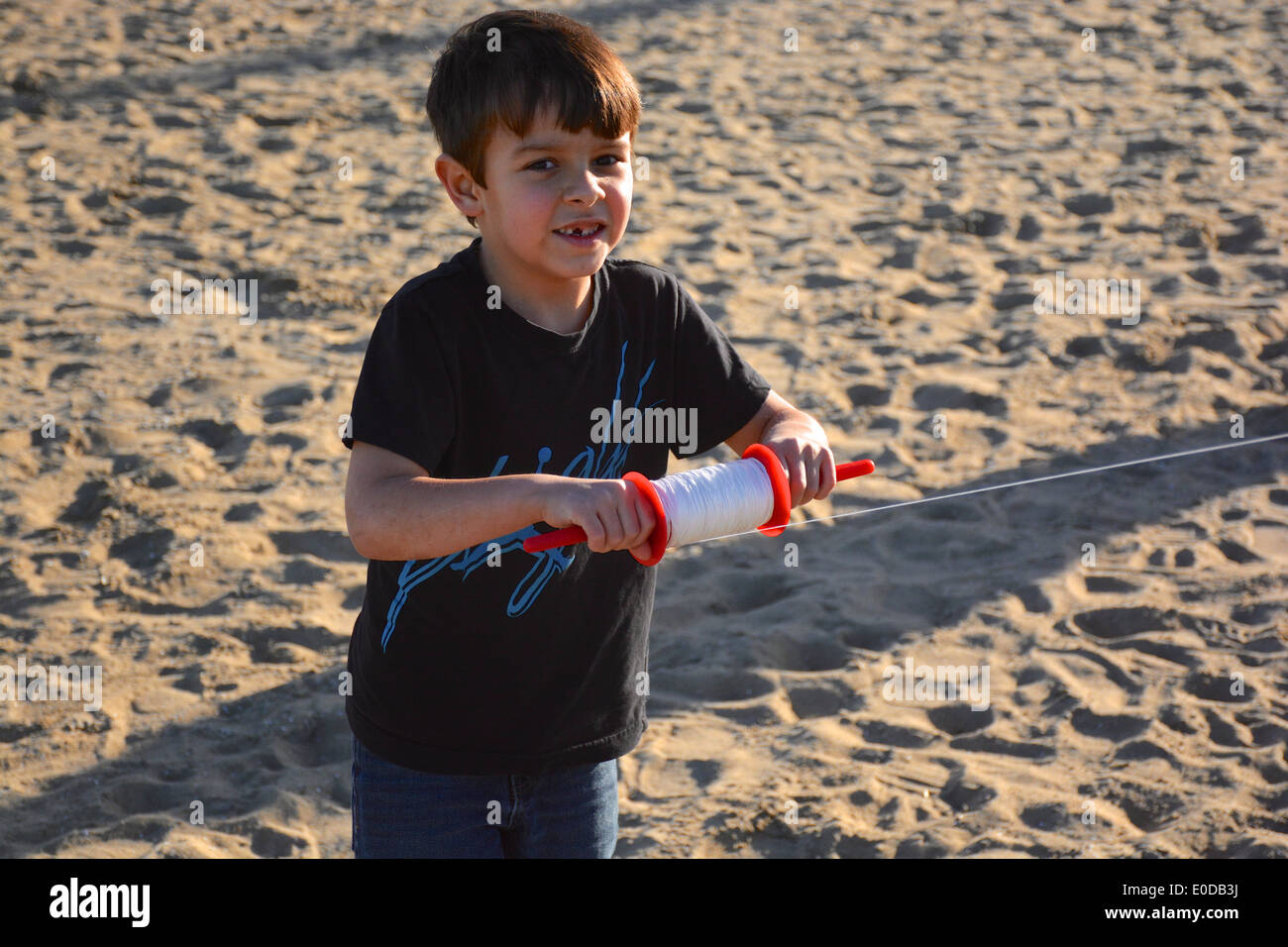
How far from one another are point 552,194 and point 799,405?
128 inches

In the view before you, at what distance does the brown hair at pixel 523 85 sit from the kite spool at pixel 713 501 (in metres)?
0.50

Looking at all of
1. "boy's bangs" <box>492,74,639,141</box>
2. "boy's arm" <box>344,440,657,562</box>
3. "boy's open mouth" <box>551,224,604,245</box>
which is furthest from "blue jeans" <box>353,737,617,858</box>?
"boy's bangs" <box>492,74,639,141</box>

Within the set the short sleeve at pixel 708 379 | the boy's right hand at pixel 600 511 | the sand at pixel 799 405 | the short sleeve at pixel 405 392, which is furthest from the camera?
the sand at pixel 799 405

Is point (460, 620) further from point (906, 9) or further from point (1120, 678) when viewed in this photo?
point (906, 9)

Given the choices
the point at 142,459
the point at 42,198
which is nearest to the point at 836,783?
the point at 142,459

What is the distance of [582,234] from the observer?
6.29 feet

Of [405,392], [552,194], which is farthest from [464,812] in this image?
[552,194]

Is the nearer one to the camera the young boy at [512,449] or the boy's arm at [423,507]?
the boy's arm at [423,507]

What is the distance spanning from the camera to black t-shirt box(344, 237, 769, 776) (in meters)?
1.88

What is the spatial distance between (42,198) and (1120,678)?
18.3ft

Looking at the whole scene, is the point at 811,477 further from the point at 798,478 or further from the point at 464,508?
the point at 464,508

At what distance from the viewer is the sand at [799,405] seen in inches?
131

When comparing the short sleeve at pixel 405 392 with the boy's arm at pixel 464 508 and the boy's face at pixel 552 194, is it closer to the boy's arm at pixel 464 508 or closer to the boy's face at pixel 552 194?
the boy's arm at pixel 464 508

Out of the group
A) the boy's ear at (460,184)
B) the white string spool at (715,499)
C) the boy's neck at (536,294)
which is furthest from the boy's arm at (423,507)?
the boy's ear at (460,184)
